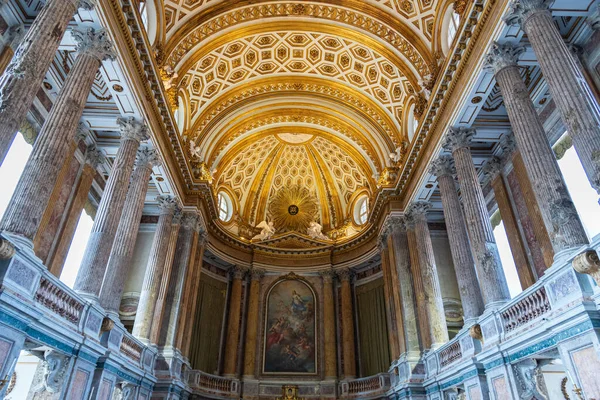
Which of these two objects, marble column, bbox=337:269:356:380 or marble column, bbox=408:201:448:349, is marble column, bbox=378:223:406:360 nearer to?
marble column, bbox=408:201:448:349

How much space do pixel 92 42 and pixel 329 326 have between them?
1710 centimetres

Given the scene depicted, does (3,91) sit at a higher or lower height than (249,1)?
lower

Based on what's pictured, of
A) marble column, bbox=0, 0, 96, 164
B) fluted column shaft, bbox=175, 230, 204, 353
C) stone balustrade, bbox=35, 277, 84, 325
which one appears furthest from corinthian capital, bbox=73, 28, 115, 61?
fluted column shaft, bbox=175, 230, 204, 353

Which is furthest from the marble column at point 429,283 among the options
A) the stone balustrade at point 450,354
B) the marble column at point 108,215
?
the marble column at point 108,215

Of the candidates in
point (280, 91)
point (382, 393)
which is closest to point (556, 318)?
point (382, 393)

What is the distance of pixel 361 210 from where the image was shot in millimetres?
25859

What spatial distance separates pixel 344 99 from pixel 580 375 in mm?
17239

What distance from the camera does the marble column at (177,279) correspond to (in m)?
16.4

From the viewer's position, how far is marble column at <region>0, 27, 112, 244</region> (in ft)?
26.5

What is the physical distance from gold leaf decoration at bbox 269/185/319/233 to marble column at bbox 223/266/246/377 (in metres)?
4.38

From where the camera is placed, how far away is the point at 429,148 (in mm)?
16453

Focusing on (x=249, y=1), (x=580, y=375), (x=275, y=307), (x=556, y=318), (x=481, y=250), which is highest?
(x=249, y=1)

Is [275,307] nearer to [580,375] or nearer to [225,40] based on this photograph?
[225,40]

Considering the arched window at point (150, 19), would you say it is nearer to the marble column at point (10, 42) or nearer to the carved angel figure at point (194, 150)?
the marble column at point (10, 42)
